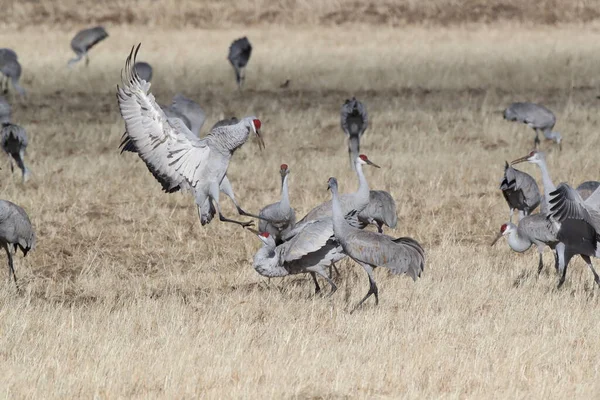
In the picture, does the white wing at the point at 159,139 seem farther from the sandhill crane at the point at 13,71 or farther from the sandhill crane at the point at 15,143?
the sandhill crane at the point at 13,71

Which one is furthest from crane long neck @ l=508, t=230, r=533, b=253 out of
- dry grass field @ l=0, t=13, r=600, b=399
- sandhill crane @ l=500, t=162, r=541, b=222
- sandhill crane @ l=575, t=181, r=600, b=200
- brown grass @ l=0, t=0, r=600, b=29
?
brown grass @ l=0, t=0, r=600, b=29

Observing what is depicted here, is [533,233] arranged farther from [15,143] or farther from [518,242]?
[15,143]

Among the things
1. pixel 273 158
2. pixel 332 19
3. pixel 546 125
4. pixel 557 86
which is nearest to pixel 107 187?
pixel 273 158

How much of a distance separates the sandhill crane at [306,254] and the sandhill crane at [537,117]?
6778mm

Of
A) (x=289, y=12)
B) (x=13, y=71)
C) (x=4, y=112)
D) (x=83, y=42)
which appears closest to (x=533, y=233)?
(x=4, y=112)

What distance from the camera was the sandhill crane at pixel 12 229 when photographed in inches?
299

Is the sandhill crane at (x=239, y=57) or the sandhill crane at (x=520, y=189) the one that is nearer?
the sandhill crane at (x=520, y=189)

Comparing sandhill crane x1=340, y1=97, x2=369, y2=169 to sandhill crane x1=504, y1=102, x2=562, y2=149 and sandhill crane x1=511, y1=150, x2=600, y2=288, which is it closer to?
sandhill crane x1=504, y1=102, x2=562, y2=149

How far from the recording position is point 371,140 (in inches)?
543

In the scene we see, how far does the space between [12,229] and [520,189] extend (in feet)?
14.2

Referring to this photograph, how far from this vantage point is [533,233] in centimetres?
758

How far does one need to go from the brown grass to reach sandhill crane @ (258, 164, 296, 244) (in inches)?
882

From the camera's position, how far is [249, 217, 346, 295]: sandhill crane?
6.95 metres

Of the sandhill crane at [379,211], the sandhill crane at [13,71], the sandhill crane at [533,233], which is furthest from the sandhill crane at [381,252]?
the sandhill crane at [13,71]
